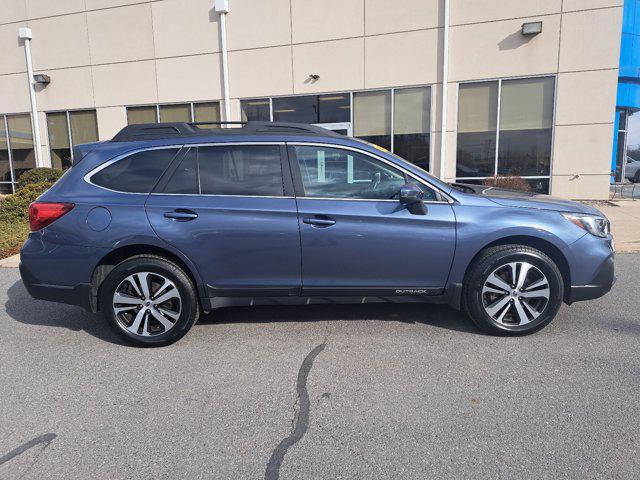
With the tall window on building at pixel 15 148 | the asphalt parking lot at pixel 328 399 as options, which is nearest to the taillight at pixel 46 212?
the asphalt parking lot at pixel 328 399

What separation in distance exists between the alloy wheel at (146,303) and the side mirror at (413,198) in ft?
6.74

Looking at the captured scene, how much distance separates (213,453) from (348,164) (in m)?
2.44

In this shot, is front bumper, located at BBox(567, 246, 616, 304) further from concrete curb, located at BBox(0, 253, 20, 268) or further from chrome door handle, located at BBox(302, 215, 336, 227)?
concrete curb, located at BBox(0, 253, 20, 268)

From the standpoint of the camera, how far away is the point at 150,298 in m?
3.78

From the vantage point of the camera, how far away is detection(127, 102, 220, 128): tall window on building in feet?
45.3

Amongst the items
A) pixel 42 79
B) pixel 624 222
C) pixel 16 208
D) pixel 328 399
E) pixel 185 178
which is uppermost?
pixel 42 79

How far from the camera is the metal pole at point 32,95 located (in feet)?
48.4

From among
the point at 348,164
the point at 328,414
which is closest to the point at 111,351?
the point at 328,414

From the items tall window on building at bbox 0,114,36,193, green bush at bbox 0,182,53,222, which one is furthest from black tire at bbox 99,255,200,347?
tall window on building at bbox 0,114,36,193

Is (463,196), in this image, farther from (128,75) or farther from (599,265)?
(128,75)

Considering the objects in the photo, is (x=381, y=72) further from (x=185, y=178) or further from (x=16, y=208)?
(x=185, y=178)

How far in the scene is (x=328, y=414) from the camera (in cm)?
279

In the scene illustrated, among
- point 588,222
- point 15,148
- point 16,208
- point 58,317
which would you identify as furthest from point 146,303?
point 15,148

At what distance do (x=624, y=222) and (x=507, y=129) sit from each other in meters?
3.93
